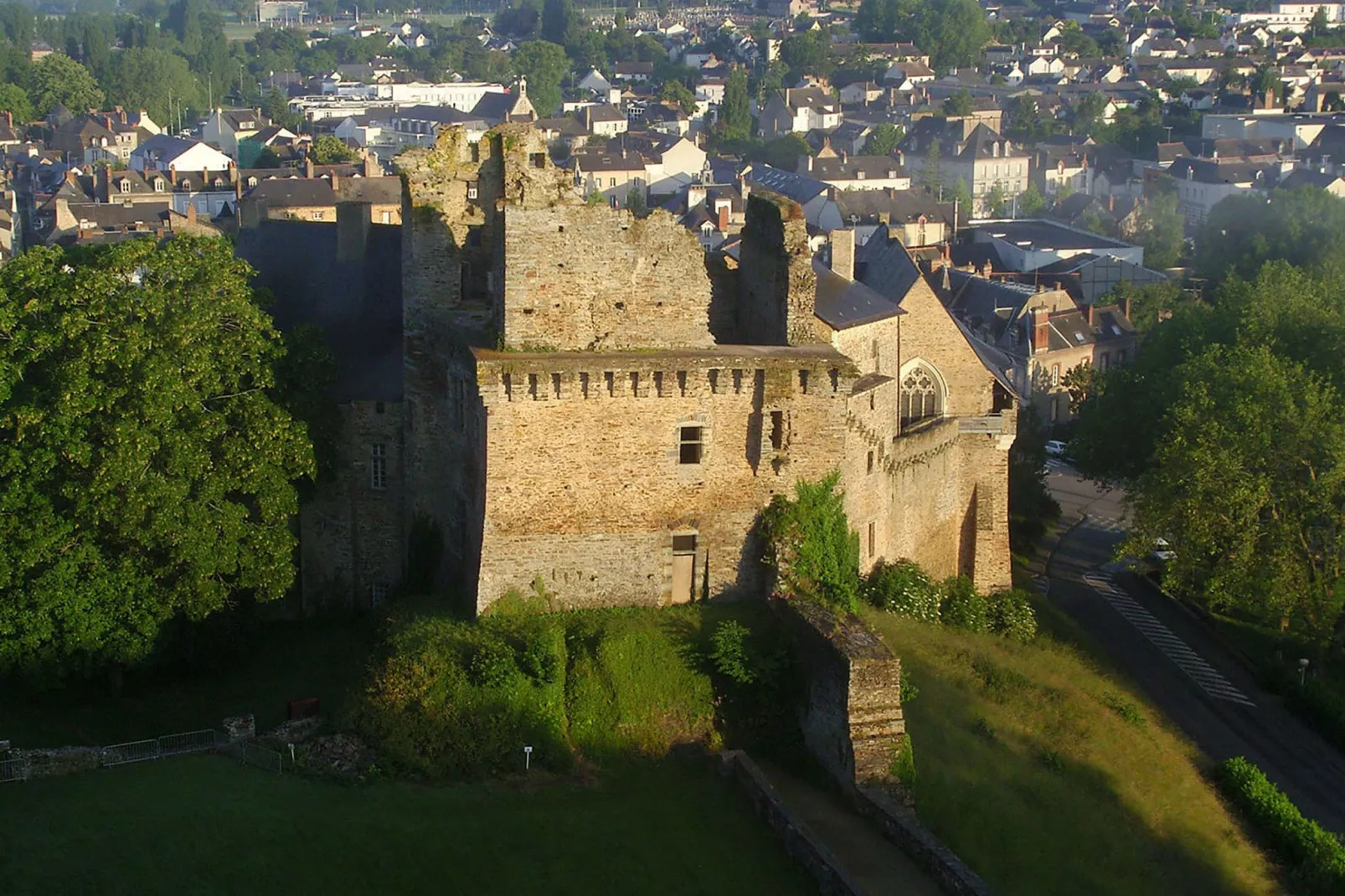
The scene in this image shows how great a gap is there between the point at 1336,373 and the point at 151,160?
104670 mm

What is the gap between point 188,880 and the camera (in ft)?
82.9

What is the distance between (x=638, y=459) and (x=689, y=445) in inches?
39.7

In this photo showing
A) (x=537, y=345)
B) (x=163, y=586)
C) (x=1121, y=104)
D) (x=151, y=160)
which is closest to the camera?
(x=537, y=345)

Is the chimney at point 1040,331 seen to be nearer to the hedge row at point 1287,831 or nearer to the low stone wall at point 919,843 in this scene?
the hedge row at point 1287,831

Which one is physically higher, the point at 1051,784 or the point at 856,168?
the point at 856,168

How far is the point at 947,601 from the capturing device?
134 feet

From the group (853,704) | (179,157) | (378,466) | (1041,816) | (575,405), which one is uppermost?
(179,157)

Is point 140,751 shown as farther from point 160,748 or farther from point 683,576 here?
point 683,576

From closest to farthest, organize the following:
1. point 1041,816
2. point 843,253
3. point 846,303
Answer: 1. point 1041,816
2. point 846,303
3. point 843,253

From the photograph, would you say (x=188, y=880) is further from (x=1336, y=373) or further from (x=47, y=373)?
(x=1336, y=373)

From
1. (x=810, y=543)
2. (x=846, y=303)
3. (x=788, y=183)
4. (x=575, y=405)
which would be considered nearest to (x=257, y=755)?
(x=575, y=405)

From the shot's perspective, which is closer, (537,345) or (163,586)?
(537,345)

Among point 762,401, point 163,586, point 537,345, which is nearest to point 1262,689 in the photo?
point 762,401

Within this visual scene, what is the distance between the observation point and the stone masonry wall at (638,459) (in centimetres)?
3172
